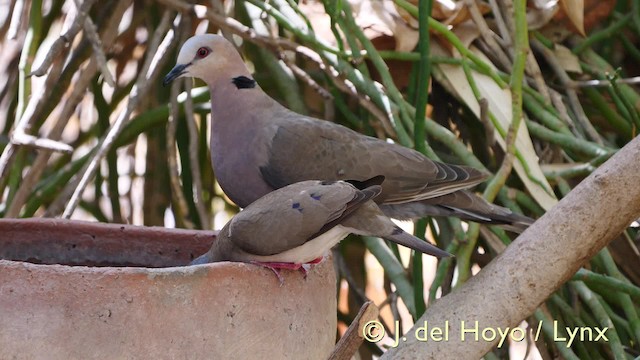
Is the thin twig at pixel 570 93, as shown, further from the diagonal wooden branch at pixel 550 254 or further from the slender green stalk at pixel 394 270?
the diagonal wooden branch at pixel 550 254

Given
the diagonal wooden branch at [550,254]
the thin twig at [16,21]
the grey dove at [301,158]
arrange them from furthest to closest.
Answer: the thin twig at [16,21], the grey dove at [301,158], the diagonal wooden branch at [550,254]

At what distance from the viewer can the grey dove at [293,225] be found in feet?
3.63

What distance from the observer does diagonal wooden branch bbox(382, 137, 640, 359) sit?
1228 millimetres

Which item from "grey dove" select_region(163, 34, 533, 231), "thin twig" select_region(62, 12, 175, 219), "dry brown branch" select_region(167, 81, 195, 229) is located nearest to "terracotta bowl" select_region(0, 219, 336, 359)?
"grey dove" select_region(163, 34, 533, 231)

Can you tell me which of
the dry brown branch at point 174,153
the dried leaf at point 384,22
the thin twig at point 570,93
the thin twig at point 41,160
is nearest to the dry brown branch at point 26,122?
the thin twig at point 41,160

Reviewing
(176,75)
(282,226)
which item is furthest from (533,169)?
(282,226)

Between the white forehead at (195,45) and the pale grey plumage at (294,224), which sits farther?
the white forehead at (195,45)

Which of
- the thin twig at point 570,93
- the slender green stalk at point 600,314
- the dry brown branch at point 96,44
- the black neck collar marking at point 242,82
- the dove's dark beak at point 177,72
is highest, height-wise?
the dry brown branch at point 96,44

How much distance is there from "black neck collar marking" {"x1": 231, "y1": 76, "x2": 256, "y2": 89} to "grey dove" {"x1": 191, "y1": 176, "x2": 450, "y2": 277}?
486 mm

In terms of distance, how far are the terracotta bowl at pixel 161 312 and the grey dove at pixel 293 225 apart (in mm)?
41

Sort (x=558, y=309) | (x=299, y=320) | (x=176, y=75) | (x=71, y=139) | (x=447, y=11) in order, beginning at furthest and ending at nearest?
(x=71, y=139), (x=447, y=11), (x=558, y=309), (x=176, y=75), (x=299, y=320)

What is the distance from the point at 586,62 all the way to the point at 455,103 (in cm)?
26

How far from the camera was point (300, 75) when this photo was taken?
1.87 metres

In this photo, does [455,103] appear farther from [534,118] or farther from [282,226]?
[282,226]
